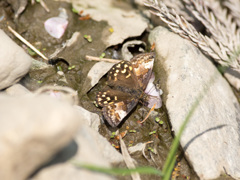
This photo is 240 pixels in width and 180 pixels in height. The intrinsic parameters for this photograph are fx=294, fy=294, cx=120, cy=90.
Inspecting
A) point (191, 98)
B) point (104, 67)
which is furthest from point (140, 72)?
point (191, 98)

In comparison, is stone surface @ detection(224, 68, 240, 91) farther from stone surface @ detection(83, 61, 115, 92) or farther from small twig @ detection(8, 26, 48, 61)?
small twig @ detection(8, 26, 48, 61)

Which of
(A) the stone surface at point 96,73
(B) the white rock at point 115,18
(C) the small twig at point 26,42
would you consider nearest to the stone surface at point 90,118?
(A) the stone surface at point 96,73

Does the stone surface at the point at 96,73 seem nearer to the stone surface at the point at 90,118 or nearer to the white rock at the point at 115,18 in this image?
the white rock at the point at 115,18

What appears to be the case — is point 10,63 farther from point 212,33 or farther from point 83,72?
point 212,33

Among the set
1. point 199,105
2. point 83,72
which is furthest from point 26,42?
point 199,105

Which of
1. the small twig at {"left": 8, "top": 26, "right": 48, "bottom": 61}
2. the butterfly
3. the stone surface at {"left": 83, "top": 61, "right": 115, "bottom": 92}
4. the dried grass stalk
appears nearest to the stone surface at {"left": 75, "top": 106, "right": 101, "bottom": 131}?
the butterfly
